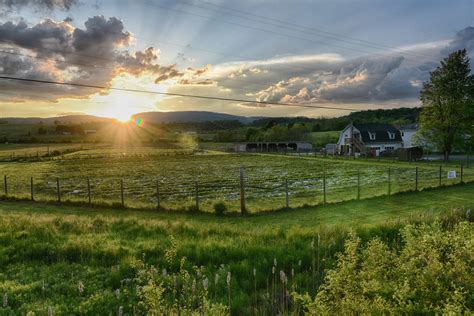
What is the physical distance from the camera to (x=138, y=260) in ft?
17.0

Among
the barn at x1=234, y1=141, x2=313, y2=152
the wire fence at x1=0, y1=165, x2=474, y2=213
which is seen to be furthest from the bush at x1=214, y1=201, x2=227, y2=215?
the barn at x1=234, y1=141, x2=313, y2=152

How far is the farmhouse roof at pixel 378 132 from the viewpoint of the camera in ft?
225

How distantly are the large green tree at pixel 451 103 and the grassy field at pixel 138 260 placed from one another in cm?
4473

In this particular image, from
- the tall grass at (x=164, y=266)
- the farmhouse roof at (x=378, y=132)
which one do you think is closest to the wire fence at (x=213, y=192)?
the tall grass at (x=164, y=266)

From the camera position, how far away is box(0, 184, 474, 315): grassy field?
5785 mm

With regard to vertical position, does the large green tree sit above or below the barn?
above

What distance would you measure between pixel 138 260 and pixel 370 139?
70.0m

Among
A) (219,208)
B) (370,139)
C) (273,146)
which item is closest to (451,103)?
(370,139)

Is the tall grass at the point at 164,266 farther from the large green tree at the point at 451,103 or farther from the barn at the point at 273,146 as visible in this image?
the barn at the point at 273,146

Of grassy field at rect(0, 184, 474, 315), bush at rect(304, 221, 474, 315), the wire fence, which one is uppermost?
bush at rect(304, 221, 474, 315)

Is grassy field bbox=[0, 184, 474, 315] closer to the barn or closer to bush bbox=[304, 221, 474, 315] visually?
bush bbox=[304, 221, 474, 315]

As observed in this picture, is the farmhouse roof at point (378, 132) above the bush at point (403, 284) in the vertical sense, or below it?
above

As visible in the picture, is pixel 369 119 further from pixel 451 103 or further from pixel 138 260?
pixel 138 260

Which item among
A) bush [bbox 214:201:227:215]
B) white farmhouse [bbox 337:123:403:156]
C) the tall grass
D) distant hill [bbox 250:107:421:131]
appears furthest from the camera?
distant hill [bbox 250:107:421:131]
